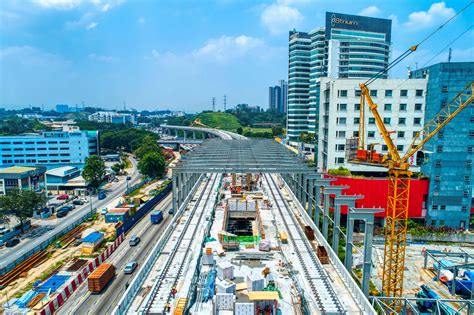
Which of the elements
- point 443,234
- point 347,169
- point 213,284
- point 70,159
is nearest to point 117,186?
point 70,159

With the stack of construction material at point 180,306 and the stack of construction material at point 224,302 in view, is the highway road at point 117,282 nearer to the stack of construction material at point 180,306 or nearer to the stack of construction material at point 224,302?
the stack of construction material at point 180,306

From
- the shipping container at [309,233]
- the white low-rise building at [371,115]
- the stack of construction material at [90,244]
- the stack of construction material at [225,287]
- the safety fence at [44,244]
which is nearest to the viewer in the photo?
the stack of construction material at [225,287]

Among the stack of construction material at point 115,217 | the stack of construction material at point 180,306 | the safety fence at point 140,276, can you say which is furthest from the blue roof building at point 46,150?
the stack of construction material at point 180,306

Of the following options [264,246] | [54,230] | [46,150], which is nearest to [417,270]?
[264,246]

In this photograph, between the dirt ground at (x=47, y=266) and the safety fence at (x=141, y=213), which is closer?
the dirt ground at (x=47, y=266)

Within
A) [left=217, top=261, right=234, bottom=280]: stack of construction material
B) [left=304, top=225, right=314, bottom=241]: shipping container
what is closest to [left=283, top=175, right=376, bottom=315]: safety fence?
[left=304, top=225, right=314, bottom=241]: shipping container

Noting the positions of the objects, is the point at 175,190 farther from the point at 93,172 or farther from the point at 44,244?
the point at 93,172
